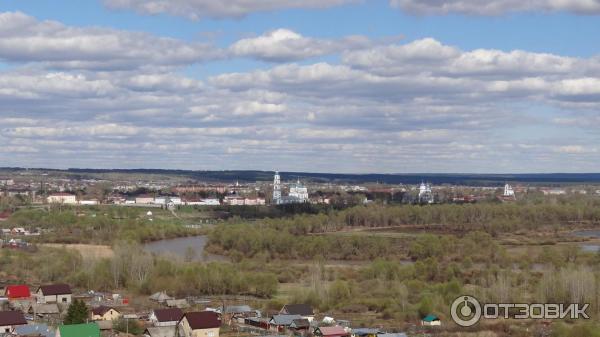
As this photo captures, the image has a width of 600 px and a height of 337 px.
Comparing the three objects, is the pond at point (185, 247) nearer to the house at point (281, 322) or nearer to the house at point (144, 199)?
the house at point (281, 322)

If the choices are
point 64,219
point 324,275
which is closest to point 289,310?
point 324,275

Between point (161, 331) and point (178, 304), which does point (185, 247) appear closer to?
point (178, 304)

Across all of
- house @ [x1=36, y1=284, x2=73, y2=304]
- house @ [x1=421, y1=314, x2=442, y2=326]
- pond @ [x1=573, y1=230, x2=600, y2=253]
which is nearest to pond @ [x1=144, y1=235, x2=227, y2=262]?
house @ [x1=36, y1=284, x2=73, y2=304]

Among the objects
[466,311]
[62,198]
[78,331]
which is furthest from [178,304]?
[62,198]

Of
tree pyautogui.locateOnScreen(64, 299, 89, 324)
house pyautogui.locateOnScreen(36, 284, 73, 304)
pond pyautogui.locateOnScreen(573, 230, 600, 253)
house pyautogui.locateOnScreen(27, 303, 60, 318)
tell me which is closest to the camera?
tree pyautogui.locateOnScreen(64, 299, 89, 324)

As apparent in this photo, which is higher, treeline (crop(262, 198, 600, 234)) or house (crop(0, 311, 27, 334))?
treeline (crop(262, 198, 600, 234))

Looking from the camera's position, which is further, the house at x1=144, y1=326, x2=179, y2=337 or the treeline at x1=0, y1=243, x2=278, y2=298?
the treeline at x1=0, y1=243, x2=278, y2=298

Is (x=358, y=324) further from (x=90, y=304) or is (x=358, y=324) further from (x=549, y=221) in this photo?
(x=549, y=221)

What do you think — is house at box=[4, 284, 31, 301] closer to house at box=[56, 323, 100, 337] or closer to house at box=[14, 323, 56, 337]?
house at box=[14, 323, 56, 337]
